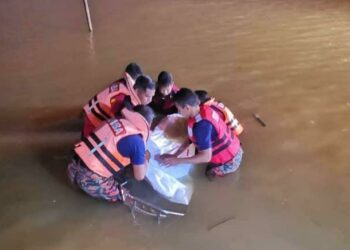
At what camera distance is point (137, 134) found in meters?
1.97

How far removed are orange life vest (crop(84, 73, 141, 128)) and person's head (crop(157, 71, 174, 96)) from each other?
15cm

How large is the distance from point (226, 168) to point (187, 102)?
0.41 meters

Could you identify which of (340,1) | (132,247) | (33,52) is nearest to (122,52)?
(33,52)

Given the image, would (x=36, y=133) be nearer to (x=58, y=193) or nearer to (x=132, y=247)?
(x=58, y=193)

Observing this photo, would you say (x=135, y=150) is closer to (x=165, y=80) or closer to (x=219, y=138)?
(x=219, y=138)

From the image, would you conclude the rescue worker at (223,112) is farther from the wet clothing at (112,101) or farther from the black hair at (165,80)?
the wet clothing at (112,101)

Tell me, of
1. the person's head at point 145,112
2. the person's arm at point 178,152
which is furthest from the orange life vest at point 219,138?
the person's head at point 145,112

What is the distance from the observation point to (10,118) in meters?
2.67

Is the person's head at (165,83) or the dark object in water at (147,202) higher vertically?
the person's head at (165,83)

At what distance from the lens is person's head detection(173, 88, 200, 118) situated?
2.08 metres

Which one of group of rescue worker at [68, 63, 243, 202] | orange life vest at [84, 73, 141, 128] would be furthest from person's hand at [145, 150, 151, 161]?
orange life vest at [84, 73, 141, 128]

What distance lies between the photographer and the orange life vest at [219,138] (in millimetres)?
2111

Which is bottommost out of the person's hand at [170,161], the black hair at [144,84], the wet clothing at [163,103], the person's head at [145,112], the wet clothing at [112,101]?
the person's hand at [170,161]

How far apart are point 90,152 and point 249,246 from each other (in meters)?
0.76
